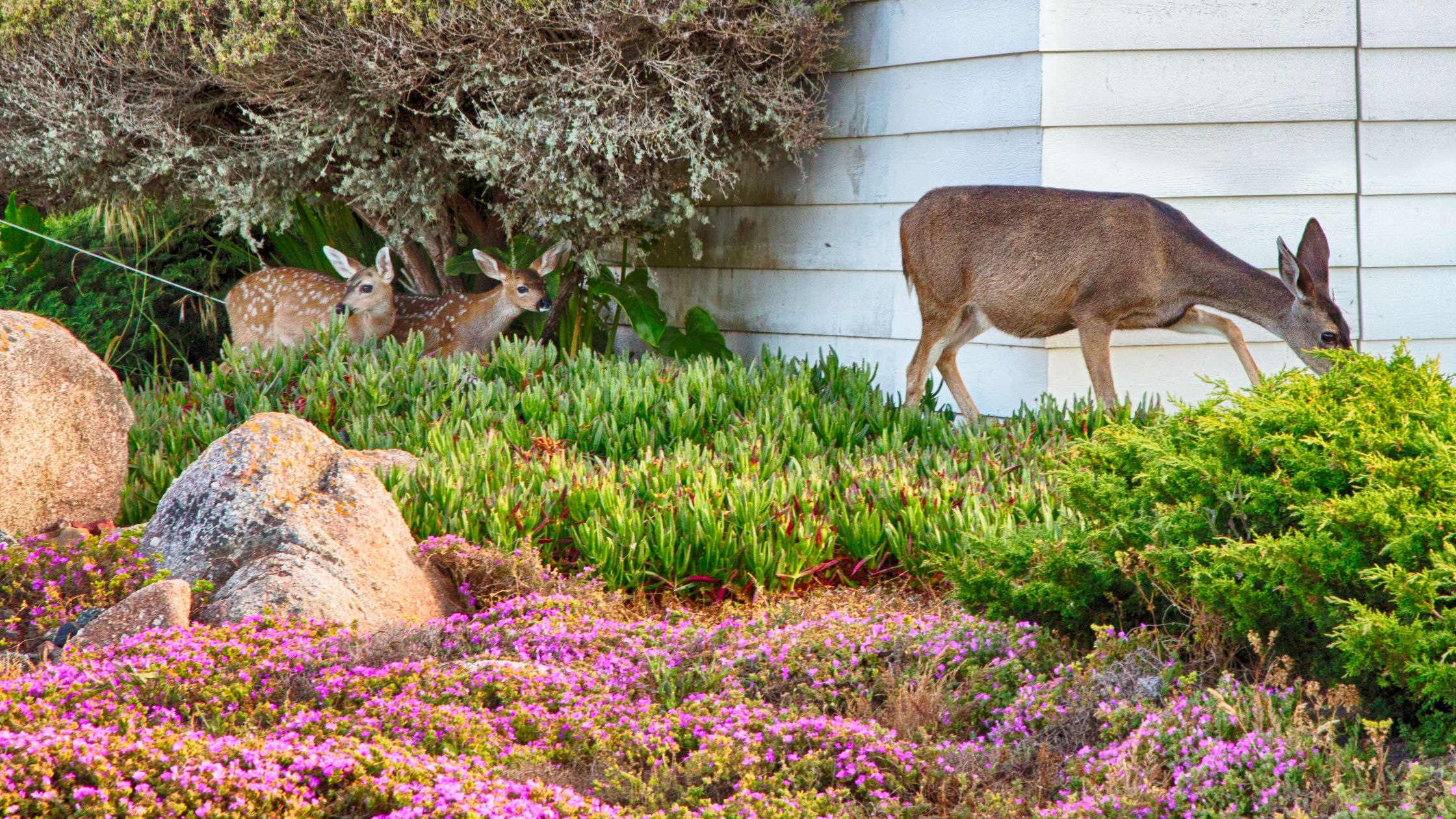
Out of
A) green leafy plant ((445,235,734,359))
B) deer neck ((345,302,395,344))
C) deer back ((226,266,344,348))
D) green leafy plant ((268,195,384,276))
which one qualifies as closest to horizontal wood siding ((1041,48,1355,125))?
green leafy plant ((445,235,734,359))

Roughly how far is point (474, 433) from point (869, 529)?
1971 millimetres

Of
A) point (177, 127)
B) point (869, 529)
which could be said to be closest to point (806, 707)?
point (869, 529)

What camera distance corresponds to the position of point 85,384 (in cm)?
484

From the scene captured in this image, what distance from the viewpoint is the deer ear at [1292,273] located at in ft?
19.7

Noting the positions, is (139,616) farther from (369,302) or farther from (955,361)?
(955,361)

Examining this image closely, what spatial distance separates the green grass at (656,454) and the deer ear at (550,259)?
2.76 ft

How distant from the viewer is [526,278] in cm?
768

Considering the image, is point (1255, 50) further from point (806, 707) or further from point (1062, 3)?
point (806, 707)

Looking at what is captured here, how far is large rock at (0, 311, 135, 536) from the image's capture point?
4.65m

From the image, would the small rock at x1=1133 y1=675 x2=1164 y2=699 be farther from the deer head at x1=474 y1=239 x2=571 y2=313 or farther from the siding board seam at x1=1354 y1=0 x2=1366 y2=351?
the deer head at x1=474 y1=239 x2=571 y2=313

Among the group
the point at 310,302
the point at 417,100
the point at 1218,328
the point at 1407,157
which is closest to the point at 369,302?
the point at 310,302

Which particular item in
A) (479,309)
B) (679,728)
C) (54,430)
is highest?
(479,309)

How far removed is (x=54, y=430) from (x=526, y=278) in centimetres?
331

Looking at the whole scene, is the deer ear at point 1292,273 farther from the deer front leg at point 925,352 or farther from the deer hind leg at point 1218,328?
the deer front leg at point 925,352
